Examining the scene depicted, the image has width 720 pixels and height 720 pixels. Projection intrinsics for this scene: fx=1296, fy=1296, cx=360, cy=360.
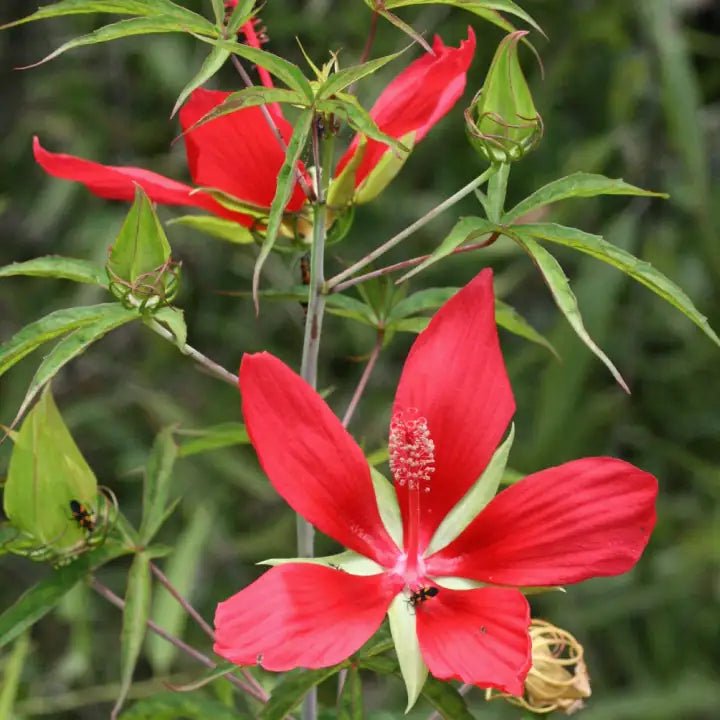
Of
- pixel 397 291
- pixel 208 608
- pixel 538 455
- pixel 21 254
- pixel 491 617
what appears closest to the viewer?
pixel 491 617

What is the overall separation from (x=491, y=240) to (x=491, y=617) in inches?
7.8

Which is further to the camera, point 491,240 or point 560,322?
point 560,322

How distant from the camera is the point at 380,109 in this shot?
76 centimetres

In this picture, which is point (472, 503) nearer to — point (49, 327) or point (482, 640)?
point (482, 640)

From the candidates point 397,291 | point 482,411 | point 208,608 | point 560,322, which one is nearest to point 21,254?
point 208,608

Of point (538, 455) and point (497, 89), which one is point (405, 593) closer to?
point (497, 89)

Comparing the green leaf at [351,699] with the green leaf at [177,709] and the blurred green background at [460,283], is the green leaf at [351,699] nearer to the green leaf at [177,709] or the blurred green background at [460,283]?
the green leaf at [177,709]

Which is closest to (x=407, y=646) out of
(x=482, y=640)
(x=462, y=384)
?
(x=482, y=640)

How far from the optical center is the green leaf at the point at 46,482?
28.7 inches

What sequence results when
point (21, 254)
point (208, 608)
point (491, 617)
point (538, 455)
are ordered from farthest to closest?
point (21, 254), point (208, 608), point (538, 455), point (491, 617)

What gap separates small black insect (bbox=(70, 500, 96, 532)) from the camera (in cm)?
76

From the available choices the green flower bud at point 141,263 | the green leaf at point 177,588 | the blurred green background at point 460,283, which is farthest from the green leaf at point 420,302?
the blurred green background at point 460,283

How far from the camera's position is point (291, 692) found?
677mm

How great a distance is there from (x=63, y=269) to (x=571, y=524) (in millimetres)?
308
